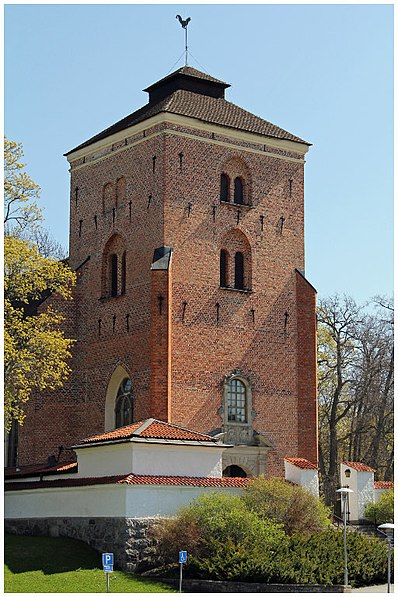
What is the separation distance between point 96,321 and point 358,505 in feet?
37.2

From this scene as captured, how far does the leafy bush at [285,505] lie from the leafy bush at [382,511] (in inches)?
327

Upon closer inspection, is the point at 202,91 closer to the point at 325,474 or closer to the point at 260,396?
the point at 260,396

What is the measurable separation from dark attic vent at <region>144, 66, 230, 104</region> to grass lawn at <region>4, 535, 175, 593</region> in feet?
58.0

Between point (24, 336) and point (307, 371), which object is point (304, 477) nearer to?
point (307, 371)

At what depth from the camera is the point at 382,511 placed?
127 feet

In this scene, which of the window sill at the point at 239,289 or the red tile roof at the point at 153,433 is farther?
the window sill at the point at 239,289

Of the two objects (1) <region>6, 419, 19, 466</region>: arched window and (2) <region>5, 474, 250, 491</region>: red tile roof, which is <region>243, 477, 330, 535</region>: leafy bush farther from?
(1) <region>6, 419, 19, 466</region>: arched window

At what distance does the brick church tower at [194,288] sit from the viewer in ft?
120

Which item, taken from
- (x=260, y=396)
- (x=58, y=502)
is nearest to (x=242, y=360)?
(x=260, y=396)

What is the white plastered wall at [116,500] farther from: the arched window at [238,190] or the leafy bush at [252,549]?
the arched window at [238,190]

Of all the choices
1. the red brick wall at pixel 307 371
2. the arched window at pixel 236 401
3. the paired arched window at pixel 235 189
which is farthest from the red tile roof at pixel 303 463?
the paired arched window at pixel 235 189

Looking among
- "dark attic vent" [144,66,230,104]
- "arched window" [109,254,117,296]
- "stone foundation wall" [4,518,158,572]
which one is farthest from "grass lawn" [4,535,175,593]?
"dark attic vent" [144,66,230,104]

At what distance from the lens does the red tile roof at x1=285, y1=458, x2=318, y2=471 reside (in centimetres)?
3672

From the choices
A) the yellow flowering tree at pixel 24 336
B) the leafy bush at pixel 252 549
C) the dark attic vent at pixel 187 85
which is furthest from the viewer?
the dark attic vent at pixel 187 85
